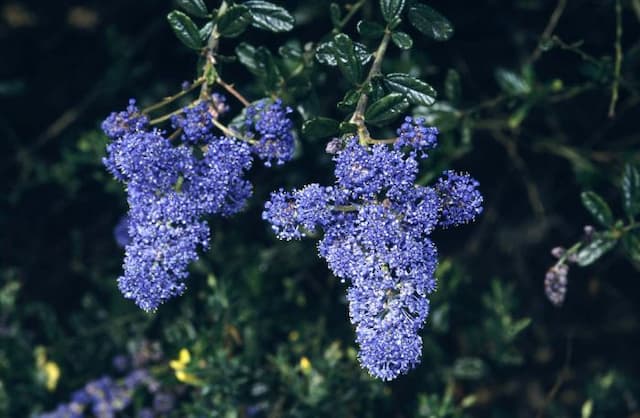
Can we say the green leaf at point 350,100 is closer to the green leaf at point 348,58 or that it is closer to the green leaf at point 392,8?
the green leaf at point 348,58

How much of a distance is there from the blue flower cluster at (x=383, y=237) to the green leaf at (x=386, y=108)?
0.27 feet

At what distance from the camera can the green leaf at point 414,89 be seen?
2.14 metres

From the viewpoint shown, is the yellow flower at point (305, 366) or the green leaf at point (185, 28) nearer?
the green leaf at point (185, 28)

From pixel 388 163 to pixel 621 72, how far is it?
5.10 ft

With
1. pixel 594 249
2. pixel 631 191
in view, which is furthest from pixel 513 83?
pixel 594 249

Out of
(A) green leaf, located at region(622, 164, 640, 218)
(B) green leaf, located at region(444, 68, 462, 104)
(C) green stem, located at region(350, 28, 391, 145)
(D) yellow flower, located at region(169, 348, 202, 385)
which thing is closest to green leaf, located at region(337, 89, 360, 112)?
(C) green stem, located at region(350, 28, 391, 145)

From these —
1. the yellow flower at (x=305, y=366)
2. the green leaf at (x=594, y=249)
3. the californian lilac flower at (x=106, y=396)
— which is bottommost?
the californian lilac flower at (x=106, y=396)

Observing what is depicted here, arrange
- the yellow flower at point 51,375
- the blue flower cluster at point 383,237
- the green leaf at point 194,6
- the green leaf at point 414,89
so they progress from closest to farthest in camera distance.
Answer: the blue flower cluster at point 383,237
the green leaf at point 414,89
the green leaf at point 194,6
the yellow flower at point 51,375

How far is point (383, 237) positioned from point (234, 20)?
0.78 m

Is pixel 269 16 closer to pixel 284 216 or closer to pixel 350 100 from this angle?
pixel 350 100

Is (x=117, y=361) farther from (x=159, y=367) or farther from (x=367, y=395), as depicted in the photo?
(x=367, y=395)

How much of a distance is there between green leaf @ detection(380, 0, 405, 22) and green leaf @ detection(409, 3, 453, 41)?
107 mm

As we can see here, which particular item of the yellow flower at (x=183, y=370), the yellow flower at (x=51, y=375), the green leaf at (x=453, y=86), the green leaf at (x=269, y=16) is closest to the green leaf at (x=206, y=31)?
the green leaf at (x=269, y=16)

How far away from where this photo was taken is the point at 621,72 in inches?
120
